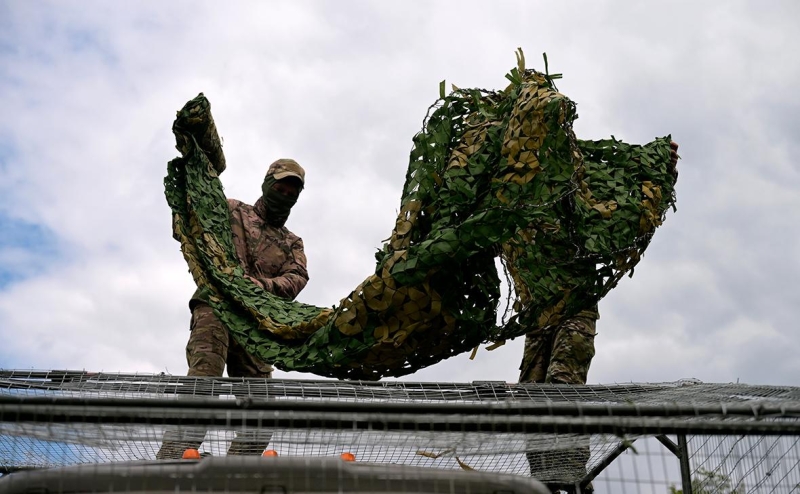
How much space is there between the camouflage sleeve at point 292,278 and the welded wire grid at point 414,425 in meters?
1.85

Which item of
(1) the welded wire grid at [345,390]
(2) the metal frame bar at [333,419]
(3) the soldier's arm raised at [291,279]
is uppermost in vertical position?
(3) the soldier's arm raised at [291,279]

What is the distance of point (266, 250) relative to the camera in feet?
25.8

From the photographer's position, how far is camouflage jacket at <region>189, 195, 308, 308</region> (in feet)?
Answer: 25.3

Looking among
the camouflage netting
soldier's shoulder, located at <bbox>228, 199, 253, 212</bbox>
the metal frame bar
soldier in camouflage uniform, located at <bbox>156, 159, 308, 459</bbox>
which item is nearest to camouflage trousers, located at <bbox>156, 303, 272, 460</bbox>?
soldier in camouflage uniform, located at <bbox>156, 159, 308, 459</bbox>

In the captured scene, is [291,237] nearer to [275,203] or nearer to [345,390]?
[275,203]

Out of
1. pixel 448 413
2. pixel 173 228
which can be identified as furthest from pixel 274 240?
pixel 448 413

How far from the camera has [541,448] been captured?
4254 mm

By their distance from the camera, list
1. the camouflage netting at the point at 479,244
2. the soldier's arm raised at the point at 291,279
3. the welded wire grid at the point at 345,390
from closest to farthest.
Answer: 1. the welded wire grid at the point at 345,390
2. the camouflage netting at the point at 479,244
3. the soldier's arm raised at the point at 291,279

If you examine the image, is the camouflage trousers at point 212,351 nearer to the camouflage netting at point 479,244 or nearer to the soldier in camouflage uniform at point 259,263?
the soldier in camouflage uniform at point 259,263

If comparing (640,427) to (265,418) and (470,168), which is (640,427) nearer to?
(265,418)

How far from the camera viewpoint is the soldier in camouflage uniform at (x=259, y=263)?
23.5ft

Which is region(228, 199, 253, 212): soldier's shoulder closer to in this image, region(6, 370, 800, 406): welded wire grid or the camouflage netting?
the camouflage netting

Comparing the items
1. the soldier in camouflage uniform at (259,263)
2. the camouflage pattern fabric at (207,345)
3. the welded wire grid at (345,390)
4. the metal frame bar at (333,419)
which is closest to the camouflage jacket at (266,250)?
the soldier in camouflage uniform at (259,263)

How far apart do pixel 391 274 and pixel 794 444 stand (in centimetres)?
251
